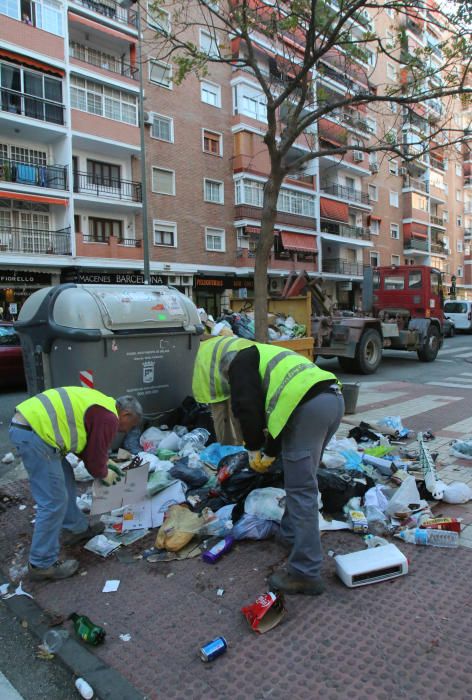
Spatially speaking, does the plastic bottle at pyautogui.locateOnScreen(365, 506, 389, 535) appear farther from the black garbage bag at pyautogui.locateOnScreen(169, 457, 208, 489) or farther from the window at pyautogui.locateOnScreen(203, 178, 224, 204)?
Answer: the window at pyautogui.locateOnScreen(203, 178, 224, 204)

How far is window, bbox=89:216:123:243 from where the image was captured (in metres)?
22.1

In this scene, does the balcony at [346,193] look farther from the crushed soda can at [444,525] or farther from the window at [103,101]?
the crushed soda can at [444,525]

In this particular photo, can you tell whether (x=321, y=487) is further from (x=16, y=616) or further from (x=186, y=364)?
(x=186, y=364)

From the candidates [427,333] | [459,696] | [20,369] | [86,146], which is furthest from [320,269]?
[459,696]

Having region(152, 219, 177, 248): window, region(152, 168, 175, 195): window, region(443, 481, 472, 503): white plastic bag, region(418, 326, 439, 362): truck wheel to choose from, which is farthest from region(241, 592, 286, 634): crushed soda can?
region(152, 168, 175, 195): window

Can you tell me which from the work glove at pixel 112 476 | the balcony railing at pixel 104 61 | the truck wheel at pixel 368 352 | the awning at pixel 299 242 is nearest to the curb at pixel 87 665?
the work glove at pixel 112 476

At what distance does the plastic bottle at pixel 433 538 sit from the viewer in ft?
10.8

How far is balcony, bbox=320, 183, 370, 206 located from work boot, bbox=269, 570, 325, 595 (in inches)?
1292

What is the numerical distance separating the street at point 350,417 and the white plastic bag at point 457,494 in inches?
40.9

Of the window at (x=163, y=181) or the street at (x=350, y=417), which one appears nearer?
the street at (x=350, y=417)

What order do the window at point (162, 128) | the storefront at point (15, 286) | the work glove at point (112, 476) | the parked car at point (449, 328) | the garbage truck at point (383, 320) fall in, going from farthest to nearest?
the parked car at point (449, 328), the window at point (162, 128), the storefront at point (15, 286), the garbage truck at point (383, 320), the work glove at point (112, 476)

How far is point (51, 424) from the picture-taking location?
9.62 feet

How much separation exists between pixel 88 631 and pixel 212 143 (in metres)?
26.6

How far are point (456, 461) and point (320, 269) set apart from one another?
27843 mm
